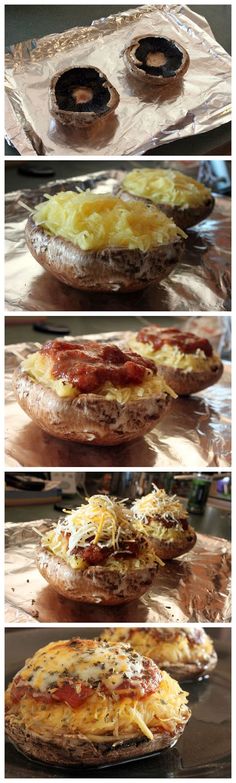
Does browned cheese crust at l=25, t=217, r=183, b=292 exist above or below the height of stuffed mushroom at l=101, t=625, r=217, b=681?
above

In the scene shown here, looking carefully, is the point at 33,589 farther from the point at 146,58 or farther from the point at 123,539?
the point at 146,58

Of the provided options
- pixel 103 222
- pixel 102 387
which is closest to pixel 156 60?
pixel 103 222

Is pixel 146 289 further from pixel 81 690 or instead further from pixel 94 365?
pixel 81 690

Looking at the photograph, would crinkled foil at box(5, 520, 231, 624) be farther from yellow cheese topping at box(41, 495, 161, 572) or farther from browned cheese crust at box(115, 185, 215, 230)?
browned cheese crust at box(115, 185, 215, 230)

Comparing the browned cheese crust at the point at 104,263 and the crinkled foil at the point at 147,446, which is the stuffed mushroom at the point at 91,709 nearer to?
the crinkled foil at the point at 147,446

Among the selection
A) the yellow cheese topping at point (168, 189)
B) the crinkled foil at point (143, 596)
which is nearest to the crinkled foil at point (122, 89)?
the yellow cheese topping at point (168, 189)

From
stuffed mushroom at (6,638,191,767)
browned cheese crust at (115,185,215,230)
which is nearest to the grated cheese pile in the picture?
stuffed mushroom at (6,638,191,767)
